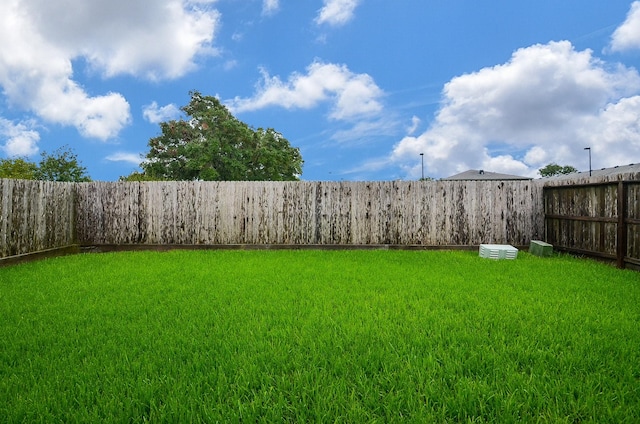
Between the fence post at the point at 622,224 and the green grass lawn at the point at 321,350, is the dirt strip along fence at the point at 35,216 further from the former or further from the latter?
the fence post at the point at 622,224

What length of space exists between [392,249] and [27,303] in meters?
6.55

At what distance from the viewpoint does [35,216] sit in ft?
24.9

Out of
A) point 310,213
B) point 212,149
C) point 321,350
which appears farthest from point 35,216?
point 212,149

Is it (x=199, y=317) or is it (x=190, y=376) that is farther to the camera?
(x=199, y=317)

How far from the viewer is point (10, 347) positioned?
287 centimetres

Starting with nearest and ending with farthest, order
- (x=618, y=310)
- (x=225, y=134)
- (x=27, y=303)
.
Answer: (x=618, y=310) < (x=27, y=303) < (x=225, y=134)

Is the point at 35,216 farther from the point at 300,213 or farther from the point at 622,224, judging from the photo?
the point at 622,224

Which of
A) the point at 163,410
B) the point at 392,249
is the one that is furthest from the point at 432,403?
the point at 392,249

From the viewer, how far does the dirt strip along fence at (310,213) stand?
8633mm

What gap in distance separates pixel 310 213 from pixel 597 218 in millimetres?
5527

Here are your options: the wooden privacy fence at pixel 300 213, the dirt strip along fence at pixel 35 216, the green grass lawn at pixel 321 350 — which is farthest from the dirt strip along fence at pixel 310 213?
the green grass lawn at pixel 321 350

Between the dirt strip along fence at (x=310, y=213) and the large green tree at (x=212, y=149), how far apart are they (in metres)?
9.96

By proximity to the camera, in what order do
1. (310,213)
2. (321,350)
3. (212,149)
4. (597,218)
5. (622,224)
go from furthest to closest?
(212,149), (310,213), (597,218), (622,224), (321,350)

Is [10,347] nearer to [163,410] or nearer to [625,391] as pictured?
[163,410]
